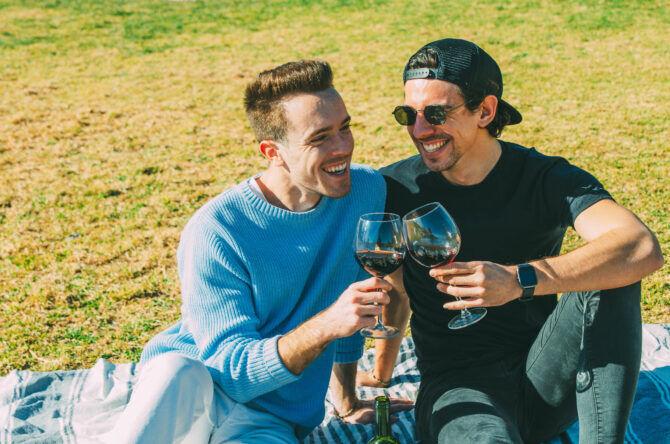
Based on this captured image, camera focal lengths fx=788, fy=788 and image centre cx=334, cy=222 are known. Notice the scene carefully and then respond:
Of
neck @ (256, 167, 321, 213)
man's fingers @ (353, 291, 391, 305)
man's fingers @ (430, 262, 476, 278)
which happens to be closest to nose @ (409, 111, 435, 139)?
neck @ (256, 167, 321, 213)

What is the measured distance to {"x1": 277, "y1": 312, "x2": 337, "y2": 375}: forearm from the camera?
3367 millimetres

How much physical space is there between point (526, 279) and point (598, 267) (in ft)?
1.01

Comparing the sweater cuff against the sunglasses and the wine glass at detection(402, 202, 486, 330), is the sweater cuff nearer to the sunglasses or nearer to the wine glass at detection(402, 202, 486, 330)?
the wine glass at detection(402, 202, 486, 330)

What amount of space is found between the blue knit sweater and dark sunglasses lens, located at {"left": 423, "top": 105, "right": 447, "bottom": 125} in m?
0.41

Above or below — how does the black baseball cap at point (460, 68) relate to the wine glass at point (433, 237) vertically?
above

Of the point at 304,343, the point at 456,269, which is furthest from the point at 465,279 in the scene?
the point at 304,343

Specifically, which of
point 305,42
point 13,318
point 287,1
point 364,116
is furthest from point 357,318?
point 287,1

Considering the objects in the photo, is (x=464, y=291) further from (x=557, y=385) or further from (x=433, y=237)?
(x=557, y=385)

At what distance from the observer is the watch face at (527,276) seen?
11.0 feet

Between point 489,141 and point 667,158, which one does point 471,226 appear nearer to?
point 489,141

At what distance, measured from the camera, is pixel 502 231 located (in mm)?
3910

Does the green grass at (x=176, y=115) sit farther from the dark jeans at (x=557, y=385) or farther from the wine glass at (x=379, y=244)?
the wine glass at (x=379, y=244)

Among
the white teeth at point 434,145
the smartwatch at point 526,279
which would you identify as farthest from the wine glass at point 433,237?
the white teeth at point 434,145

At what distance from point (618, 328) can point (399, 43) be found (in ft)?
46.1
